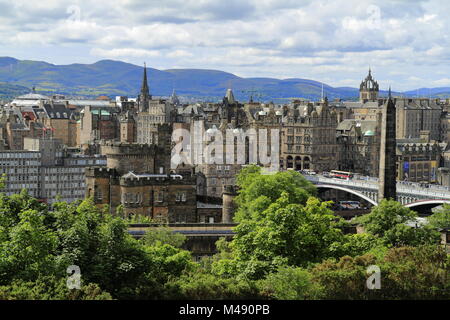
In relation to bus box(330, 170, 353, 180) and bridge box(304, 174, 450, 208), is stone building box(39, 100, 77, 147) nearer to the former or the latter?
bus box(330, 170, 353, 180)

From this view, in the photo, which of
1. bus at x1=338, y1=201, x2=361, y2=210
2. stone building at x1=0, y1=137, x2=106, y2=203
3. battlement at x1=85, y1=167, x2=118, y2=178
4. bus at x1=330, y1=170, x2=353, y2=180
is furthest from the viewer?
bus at x1=330, y1=170, x2=353, y2=180

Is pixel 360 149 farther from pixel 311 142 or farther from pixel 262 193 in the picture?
pixel 262 193

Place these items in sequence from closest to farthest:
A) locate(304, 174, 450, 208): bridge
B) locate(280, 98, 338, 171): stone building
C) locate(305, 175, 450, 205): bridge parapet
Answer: locate(304, 174, 450, 208): bridge
locate(305, 175, 450, 205): bridge parapet
locate(280, 98, 338, 171): stone building

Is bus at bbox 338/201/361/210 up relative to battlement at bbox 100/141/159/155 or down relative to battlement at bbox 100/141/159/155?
down

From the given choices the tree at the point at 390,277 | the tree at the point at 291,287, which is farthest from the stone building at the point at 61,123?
the tree at the point at 291,287

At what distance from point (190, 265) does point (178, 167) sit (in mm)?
62809

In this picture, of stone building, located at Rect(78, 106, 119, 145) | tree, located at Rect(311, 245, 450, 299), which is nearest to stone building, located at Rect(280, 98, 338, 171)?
stone building, located at Rect(78, 106, 119, 145)

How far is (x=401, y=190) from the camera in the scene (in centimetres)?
10912

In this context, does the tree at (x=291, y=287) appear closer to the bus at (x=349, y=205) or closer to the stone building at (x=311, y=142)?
the bus at (x=349, y=205)

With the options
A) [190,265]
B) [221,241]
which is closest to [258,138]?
[221,241]

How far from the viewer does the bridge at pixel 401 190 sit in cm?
10375

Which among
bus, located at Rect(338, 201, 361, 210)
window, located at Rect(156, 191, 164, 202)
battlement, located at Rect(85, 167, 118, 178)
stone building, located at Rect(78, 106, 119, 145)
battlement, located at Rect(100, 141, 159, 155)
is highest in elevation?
stone building, located at Rect(78, 106, 119, 145)

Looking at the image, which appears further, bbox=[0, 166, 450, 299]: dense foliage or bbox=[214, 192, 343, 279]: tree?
bbox=[214, 192, 343, 279]: tree

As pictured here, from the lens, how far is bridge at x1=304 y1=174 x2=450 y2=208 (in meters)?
104
